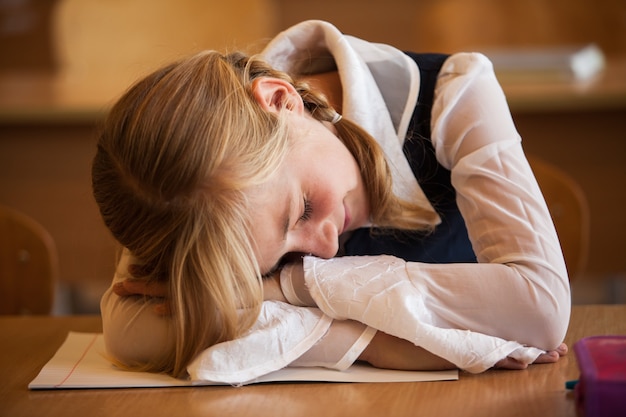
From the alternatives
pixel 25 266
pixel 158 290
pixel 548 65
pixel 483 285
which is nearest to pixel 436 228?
pixel 483 285

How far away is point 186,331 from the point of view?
97 cm

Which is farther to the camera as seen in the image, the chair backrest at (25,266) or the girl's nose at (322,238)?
the chair backrest at (25,266)

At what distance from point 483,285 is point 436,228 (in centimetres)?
27

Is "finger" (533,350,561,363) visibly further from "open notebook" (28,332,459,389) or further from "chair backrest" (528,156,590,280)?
"chair backrest" (528,156,590,280)

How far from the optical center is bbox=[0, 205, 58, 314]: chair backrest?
1491mm

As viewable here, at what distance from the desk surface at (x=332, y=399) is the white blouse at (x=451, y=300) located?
1.0 inches

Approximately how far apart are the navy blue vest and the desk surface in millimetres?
282

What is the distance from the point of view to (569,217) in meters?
1.48

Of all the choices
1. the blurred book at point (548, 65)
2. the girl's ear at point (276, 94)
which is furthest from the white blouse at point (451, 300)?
the blurred book at point (548, 65)

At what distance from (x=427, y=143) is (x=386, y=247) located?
15cm

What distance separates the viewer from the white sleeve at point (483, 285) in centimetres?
Answer: 94

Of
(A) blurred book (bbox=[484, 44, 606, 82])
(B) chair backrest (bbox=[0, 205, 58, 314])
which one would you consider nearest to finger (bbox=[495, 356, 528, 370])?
(B) chair backrest (bbox=[0, 205, 58, 314])

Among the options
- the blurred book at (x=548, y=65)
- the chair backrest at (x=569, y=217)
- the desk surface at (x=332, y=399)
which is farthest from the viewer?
the blurred book at (x=548, y=65)

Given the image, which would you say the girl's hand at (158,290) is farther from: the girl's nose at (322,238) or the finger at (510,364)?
the finger at (510,364)
